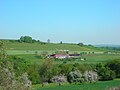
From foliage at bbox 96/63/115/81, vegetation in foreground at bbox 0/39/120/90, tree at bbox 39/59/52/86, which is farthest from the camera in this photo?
foliage at bbox 96/63/115/81

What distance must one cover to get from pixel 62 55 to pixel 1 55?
102362mm

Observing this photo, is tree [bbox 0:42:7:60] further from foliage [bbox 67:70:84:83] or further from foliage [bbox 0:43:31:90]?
foliage [bbox 67:70:84:83]

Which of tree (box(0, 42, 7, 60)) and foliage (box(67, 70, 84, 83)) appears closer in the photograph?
tree (box(0, 42, 7, 60))

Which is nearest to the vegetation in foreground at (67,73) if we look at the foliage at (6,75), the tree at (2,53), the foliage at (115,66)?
the foliage at (115,66)

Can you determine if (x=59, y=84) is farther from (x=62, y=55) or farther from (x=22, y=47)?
(x=22, y=47)

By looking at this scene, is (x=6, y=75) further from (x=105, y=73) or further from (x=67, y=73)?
(x=105, y=73)

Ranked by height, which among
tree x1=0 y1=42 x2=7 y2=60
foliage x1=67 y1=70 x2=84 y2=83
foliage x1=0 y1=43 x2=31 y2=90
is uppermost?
tree x1=0 y1=42 x2=7 y2=60

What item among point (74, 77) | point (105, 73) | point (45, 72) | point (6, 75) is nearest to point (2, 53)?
point (6, 75)

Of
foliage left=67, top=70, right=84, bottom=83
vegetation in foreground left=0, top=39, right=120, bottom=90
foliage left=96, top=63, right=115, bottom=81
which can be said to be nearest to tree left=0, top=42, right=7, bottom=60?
vegetation in foreground left=0, top=39, right=120, bottom=90

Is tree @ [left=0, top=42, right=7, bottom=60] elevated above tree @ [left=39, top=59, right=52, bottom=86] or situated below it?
above

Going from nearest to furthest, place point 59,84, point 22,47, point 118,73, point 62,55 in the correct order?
point 59,84, point 118,73, point 62,55, point 22,47

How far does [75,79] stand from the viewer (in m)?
73.1

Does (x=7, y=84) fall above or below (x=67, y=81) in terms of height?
Answer: above

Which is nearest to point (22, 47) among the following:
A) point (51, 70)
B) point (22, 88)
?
point (51, 70)
